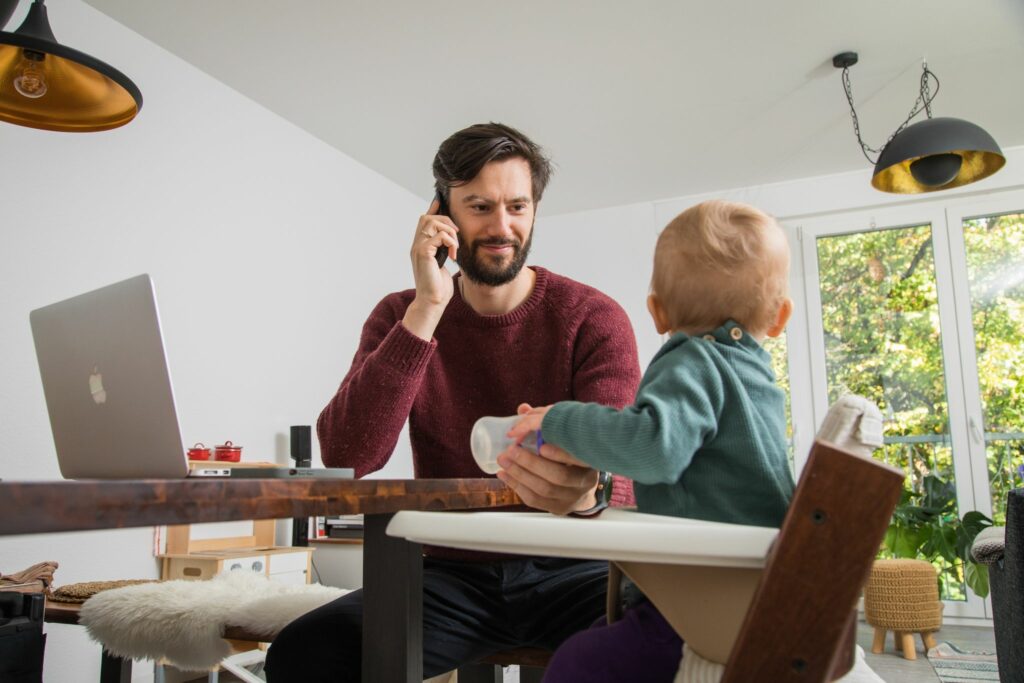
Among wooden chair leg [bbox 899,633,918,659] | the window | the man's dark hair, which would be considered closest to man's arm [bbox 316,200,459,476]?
the man's dark hair

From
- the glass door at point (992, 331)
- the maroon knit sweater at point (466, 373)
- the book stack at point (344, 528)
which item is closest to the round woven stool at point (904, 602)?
the glass door at point (992, 331)

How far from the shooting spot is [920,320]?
15.8 feet

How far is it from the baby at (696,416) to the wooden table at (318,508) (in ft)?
0.54

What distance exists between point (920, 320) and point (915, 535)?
4.46ft

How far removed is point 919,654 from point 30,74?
403 centimetres

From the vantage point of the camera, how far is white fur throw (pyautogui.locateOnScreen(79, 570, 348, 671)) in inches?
61.6

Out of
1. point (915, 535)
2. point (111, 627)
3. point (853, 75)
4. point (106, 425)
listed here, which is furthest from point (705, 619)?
point (915, 535)

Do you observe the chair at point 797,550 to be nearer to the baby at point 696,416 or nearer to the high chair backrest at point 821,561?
the high chair backrest at point 821,561

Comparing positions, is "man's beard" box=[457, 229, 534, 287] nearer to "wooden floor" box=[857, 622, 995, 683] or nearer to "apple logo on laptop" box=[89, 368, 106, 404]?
"apple logo on laptop" box=[89, 368, 106, 404]

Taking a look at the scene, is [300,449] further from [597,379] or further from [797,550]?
[797,550]

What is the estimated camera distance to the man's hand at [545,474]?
2.90ft

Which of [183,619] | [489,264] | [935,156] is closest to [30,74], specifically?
[489,264]

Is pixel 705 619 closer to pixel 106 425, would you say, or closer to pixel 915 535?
pixel 106 425

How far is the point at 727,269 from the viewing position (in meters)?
0.88
